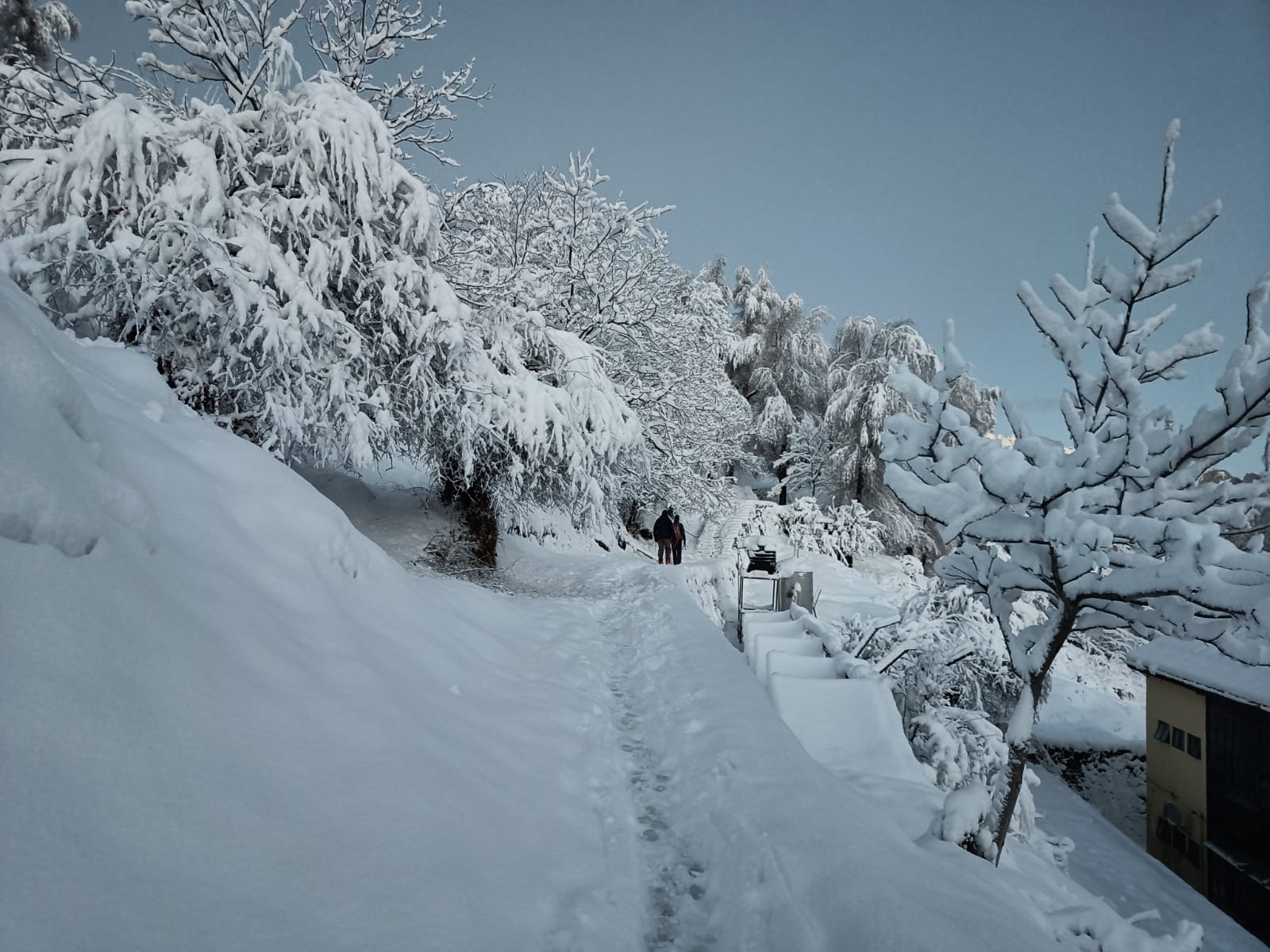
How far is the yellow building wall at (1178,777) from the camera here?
9781 millimetres

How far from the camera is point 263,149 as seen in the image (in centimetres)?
664

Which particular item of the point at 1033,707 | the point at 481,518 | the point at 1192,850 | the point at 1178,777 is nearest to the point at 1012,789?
the point at 1033,707

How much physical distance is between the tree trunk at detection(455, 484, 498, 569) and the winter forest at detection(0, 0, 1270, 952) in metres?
0.10

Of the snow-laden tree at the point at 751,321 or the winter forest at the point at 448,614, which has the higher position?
the snow-laden tree at the point at 751,321

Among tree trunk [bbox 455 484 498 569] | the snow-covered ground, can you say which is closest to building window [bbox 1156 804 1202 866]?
the snow-covered ground

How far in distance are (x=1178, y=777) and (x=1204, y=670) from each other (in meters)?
2.34

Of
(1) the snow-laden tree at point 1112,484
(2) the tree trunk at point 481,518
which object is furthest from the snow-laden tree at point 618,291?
(1) the snow-laden tree at point 1112,484

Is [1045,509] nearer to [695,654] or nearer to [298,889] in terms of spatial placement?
[298,889]

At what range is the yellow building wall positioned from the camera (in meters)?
9.78

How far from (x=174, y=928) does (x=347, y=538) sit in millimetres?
3013

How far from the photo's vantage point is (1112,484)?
235 cm

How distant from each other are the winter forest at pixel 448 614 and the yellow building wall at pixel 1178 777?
73 mm

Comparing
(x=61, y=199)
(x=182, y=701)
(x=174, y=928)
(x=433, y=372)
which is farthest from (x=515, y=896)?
(x=61, y=199)

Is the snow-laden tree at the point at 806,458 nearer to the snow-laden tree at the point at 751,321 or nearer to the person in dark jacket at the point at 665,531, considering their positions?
the snow-laden tree at the point at 751,321
